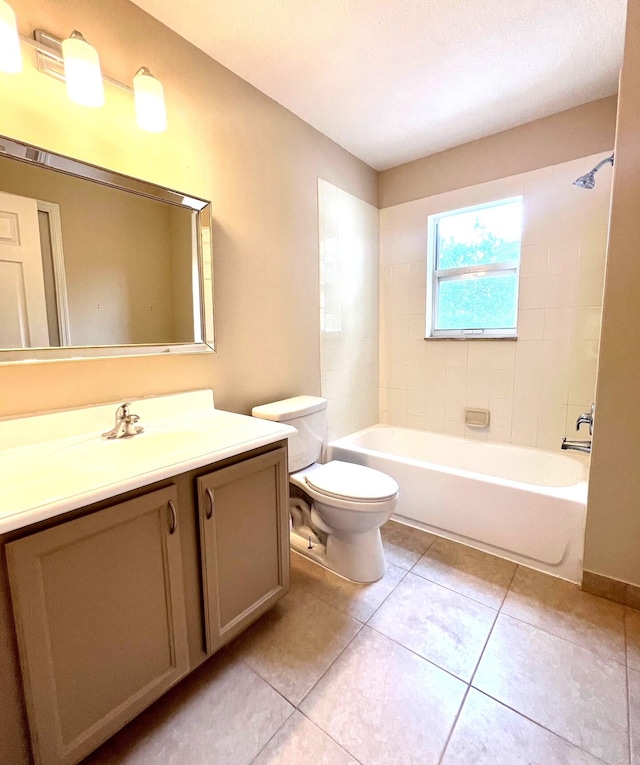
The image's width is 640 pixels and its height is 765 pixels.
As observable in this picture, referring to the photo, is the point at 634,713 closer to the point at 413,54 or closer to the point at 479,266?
the point at 479,266

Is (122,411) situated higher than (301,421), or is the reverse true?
(122,411)

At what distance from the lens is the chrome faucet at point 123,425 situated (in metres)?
1.25

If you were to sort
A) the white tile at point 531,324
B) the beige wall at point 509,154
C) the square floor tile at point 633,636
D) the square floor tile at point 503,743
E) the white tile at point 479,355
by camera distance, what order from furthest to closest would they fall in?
the white tile at point 479,355, the white tile at point 531,324, the beige wall at point 509,154, the square floor tile at point 633,636, the square floor tile at point 503,743

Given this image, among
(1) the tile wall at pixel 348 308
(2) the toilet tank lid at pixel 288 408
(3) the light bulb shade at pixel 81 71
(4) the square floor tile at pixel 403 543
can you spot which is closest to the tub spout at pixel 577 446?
(4) the square floor tile at pixel 403 543

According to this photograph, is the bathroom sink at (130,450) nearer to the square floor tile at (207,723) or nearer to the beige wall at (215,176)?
the beige wall at (215,176)

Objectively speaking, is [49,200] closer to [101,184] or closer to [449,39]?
[101,184]

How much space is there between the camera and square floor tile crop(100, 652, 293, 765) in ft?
3.19

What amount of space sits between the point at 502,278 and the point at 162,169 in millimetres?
2058

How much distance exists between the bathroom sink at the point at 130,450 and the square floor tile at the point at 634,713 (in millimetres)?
1456

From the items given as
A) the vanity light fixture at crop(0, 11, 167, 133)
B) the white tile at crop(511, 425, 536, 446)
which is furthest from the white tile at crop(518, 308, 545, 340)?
the vanity light fixture at crop(0, 11, 167, 133)

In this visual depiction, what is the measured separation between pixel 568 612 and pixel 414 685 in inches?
29.6

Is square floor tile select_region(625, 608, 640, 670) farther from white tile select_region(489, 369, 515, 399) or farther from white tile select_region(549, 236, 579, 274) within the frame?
white tile select_region(549, 236, 579, 274)

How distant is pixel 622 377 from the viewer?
1397 millimetres

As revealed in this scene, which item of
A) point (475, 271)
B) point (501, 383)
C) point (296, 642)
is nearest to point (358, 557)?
point (296, 642)
